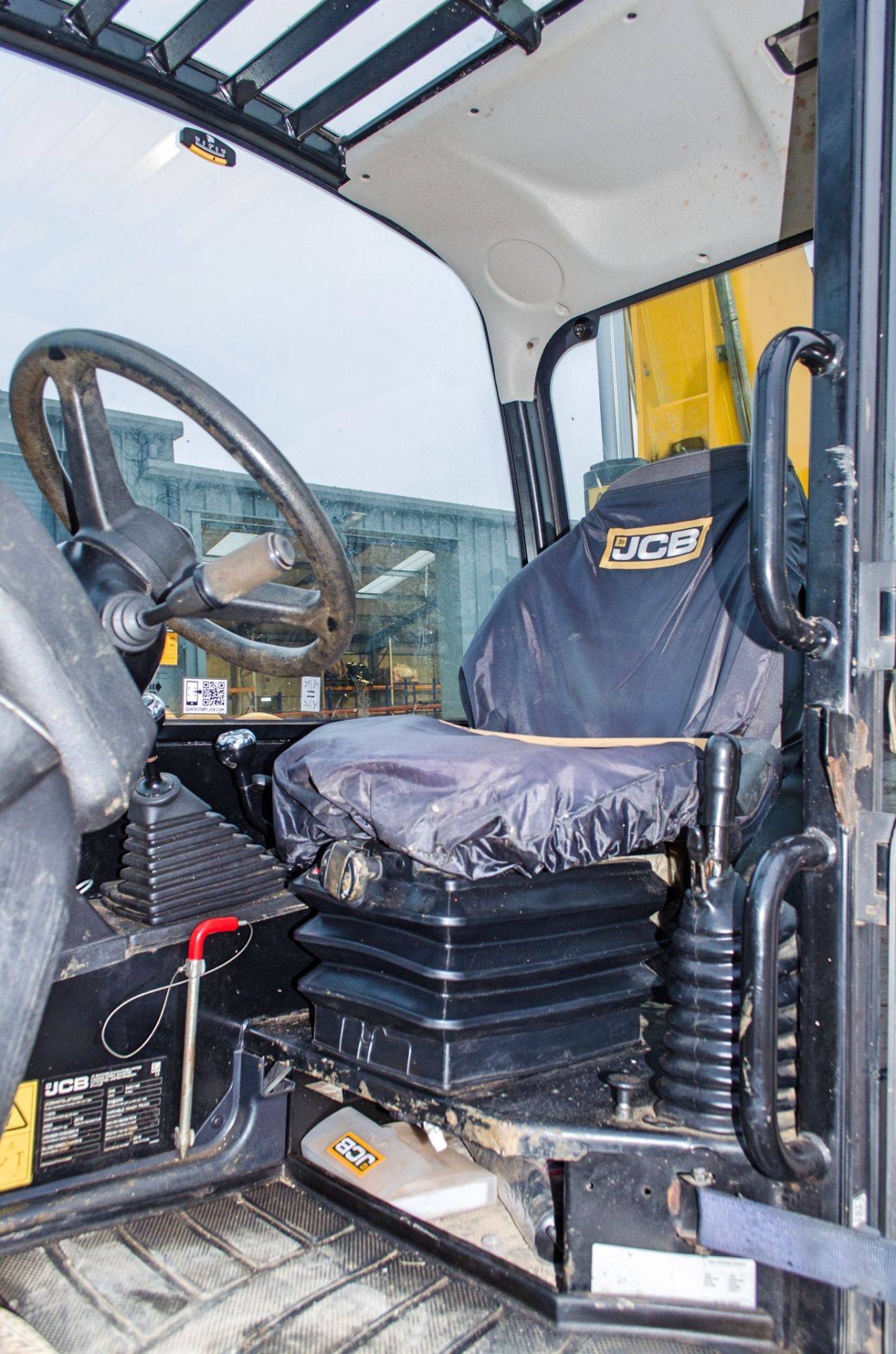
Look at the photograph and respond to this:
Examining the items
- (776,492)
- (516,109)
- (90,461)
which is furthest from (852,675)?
(516,109)

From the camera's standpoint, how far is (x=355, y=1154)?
1744mm

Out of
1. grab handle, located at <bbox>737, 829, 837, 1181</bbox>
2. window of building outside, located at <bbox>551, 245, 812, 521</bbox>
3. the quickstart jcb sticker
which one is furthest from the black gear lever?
window of building outside, located at <bbox>551, 245, 812, 521</bbox>

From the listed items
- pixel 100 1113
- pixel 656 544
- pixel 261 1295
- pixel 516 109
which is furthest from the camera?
pixel 656 544

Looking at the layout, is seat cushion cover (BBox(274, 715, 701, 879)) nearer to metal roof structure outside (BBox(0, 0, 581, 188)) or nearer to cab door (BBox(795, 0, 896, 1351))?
cab door (BBox(795, 0, 896, 1351))

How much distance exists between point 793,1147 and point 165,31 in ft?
6.20

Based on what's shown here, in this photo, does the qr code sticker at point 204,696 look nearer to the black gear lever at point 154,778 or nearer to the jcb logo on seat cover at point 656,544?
the black gear lever at point 154,778

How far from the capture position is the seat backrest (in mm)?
1775

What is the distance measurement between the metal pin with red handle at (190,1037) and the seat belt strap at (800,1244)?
91 cm

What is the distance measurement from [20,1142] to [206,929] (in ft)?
1.37

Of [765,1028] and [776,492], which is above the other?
[776,492]

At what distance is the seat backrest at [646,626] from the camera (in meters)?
1.78

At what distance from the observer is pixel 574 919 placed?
5.15 feet

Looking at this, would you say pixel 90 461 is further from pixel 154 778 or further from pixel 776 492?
pixel 776 492

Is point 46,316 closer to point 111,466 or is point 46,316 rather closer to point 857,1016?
point 111,466
